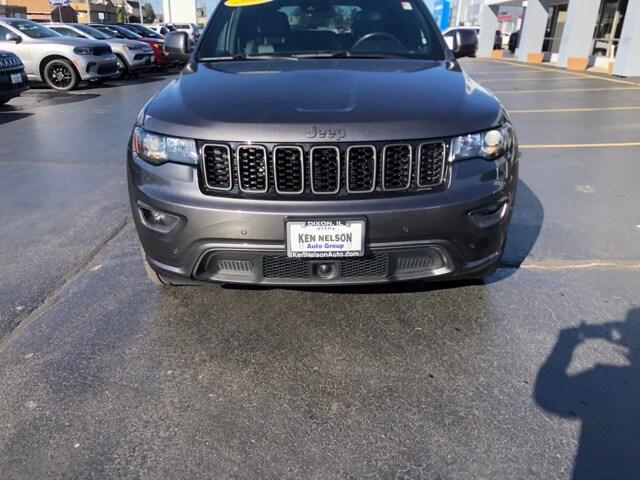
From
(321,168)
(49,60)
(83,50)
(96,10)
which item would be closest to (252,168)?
(321,168)

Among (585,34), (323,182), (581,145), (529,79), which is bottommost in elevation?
(529,79)

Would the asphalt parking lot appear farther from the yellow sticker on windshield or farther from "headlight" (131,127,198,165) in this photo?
the yellow sticker on windshield

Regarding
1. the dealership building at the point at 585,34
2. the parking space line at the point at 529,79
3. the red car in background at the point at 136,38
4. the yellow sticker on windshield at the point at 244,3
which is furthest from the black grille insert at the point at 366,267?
the red car in background at the point at 136,38

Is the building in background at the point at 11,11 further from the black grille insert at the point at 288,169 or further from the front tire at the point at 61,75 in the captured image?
the black grille insert at the point at 288,169

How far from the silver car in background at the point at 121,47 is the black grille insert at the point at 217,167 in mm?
15499

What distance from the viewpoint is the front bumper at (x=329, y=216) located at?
2.34m

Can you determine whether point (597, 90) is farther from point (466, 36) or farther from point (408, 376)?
point (408, 376)

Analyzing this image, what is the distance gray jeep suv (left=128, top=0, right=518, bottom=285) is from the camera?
2340 mm

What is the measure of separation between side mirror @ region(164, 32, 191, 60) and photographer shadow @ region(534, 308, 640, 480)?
11.3 feet

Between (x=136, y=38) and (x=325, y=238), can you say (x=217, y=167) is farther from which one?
(x=136, y=38)

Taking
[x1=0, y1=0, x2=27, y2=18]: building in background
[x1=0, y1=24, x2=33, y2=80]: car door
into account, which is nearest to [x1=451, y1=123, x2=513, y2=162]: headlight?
[x1=0, y1=24, x2=33, y2=80]: car door

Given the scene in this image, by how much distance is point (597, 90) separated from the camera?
13.6 m

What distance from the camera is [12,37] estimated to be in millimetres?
12945

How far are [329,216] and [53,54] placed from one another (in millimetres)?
13593
